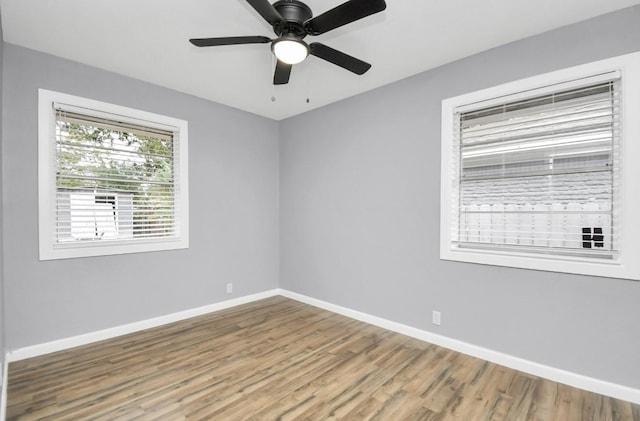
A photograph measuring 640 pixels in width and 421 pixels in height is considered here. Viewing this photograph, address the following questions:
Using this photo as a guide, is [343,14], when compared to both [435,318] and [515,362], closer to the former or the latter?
[435,318]

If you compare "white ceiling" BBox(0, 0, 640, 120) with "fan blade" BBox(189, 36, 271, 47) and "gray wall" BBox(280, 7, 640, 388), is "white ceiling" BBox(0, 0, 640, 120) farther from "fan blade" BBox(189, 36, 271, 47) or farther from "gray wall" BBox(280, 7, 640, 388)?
"fan blade" BBox(189, 36, 271, 47)

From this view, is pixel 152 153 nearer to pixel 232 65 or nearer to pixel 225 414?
pixel 232 65

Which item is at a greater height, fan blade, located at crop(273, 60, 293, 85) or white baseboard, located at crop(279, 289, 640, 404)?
fan blade, located at crop(273, 60, 293, 85)

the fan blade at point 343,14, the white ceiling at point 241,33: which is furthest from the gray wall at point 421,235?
the fan blade at point 343,14

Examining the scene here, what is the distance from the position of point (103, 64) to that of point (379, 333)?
3778 mm

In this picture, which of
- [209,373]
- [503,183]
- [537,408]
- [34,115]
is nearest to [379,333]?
[537,408]

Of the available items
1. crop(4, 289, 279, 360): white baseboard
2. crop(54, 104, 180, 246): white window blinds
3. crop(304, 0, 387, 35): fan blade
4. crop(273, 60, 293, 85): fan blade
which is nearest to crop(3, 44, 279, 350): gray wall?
crop(4, 289, 279, 360): white baseboard

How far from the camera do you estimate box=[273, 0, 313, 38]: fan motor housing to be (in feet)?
6.16

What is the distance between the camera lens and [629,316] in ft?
6.77

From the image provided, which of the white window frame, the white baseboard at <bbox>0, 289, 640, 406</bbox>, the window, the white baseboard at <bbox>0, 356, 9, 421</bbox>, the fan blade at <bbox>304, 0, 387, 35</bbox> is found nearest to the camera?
the fan blade at <bbox>304, 0, 387, 35</bbox>

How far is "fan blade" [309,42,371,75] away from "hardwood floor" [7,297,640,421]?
7.70 ft

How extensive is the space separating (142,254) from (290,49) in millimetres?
2623

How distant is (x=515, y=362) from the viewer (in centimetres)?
248

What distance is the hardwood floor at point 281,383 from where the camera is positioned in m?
1.97
